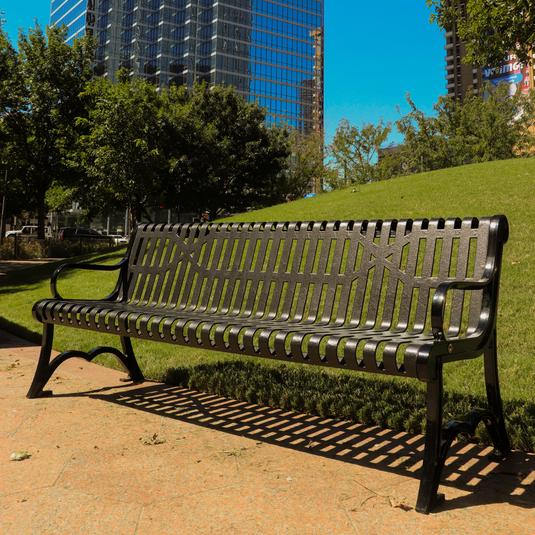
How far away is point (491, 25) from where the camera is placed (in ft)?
27.6

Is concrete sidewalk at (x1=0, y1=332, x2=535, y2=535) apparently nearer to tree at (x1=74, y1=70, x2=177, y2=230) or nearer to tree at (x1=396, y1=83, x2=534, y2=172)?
tree at (x1=74, y1=70, x2=177, y2=230)

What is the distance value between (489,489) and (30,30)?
962 inches

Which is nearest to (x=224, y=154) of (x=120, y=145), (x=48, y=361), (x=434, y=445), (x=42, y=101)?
(x=42, y=101)

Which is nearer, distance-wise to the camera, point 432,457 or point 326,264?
point 432,457

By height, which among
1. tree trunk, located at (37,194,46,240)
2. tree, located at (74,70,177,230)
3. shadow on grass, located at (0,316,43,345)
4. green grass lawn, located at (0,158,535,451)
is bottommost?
shadow on grass, located at (0,316,43,345)

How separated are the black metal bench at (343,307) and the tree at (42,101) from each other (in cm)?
1849

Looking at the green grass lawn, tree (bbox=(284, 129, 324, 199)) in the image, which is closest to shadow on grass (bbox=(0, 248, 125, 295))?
the green grass lawn

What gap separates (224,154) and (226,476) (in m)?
28.2

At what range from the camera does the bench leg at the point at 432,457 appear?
2.24 metres

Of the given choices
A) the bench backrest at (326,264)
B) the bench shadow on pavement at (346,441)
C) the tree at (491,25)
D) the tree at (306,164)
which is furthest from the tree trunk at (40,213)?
the bench shadow on pavement at (346,441)

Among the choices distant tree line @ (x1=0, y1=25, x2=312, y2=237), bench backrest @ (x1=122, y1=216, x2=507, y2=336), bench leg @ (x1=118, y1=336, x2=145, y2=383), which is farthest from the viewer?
distant tree line @ (x1=0, y1=25, x2=312, y2=237)

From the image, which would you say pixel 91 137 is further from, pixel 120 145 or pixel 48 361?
pixel 48 361

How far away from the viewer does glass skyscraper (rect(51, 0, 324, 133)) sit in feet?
248

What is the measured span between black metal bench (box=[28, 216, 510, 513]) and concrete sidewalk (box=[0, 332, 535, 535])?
0.69 feet
